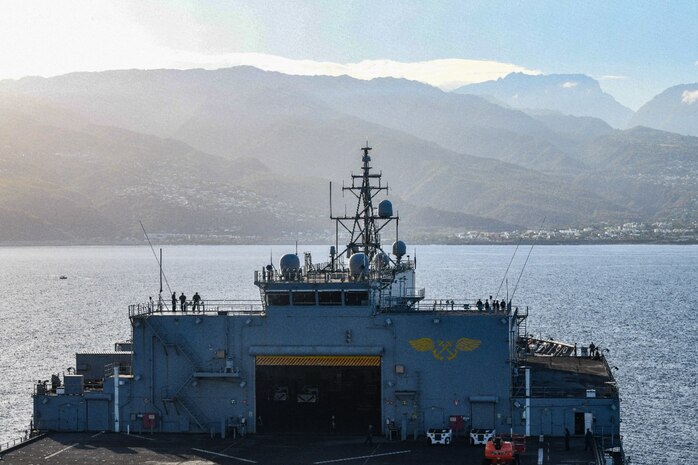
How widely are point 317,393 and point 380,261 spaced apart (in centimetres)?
1016

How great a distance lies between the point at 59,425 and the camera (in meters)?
48.0

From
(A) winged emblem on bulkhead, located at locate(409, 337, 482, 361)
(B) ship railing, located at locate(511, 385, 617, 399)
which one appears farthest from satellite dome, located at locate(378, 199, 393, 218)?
(B) ship railing, located at locate(511, 385, 617, 399)

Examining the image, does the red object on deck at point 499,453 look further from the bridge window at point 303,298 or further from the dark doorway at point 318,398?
the bridge window at point 303,298

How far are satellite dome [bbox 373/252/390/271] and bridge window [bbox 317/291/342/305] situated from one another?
605 cm

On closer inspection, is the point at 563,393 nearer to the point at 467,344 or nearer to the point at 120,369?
the point at 467,344

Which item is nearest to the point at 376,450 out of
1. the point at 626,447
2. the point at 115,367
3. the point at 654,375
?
the point at 115,367

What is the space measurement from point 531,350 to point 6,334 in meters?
73.8

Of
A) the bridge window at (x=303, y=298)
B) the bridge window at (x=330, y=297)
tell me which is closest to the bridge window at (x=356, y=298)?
the bridge window at (x=330, y=297)

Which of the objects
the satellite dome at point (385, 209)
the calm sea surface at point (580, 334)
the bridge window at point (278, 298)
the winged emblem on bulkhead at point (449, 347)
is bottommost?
the calm sea surface at point (580, 334)

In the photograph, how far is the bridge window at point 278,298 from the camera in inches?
1860

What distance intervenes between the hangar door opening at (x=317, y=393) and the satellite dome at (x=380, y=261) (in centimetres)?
745

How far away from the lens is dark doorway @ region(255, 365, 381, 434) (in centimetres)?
4691

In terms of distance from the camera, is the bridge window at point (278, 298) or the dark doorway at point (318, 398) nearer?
the dark doorway at point (318, 398)

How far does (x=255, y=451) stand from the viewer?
4372 centimetres
